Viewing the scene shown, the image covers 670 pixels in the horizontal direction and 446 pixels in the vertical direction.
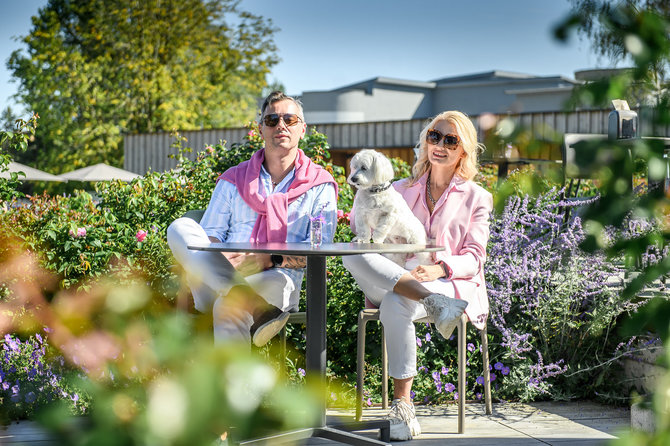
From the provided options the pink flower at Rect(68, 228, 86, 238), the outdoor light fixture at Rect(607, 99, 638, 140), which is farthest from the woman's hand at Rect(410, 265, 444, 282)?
the pink flower at Rect(68, 228, 86, 238)

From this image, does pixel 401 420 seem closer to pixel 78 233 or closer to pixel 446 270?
pixel 446 270

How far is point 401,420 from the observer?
3.36 metres

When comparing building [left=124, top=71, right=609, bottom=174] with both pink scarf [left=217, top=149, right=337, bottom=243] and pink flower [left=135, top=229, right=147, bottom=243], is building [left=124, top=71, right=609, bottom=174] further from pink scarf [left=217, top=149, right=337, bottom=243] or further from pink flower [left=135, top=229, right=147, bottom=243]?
pink scarf [left=217, top=149, right=337, bottom=243]

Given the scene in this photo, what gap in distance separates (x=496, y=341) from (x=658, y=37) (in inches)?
149

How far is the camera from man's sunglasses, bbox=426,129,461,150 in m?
3.73

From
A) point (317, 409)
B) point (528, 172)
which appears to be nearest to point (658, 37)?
point (528, 172)

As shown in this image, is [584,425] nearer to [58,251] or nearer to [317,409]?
[58,251]

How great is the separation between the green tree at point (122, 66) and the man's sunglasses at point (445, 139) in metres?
20.8

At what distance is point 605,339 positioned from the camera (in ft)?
14.0

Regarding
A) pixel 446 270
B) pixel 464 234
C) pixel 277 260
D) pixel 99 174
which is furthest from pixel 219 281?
pixel 99 174

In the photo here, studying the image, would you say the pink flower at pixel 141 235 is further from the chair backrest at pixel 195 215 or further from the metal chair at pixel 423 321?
the metal chair at pixel 423 321

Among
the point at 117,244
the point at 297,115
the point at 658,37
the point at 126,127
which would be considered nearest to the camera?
the point at 658,37

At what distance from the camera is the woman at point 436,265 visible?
3.39 metres

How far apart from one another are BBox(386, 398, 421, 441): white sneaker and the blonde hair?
1122 millimetres
